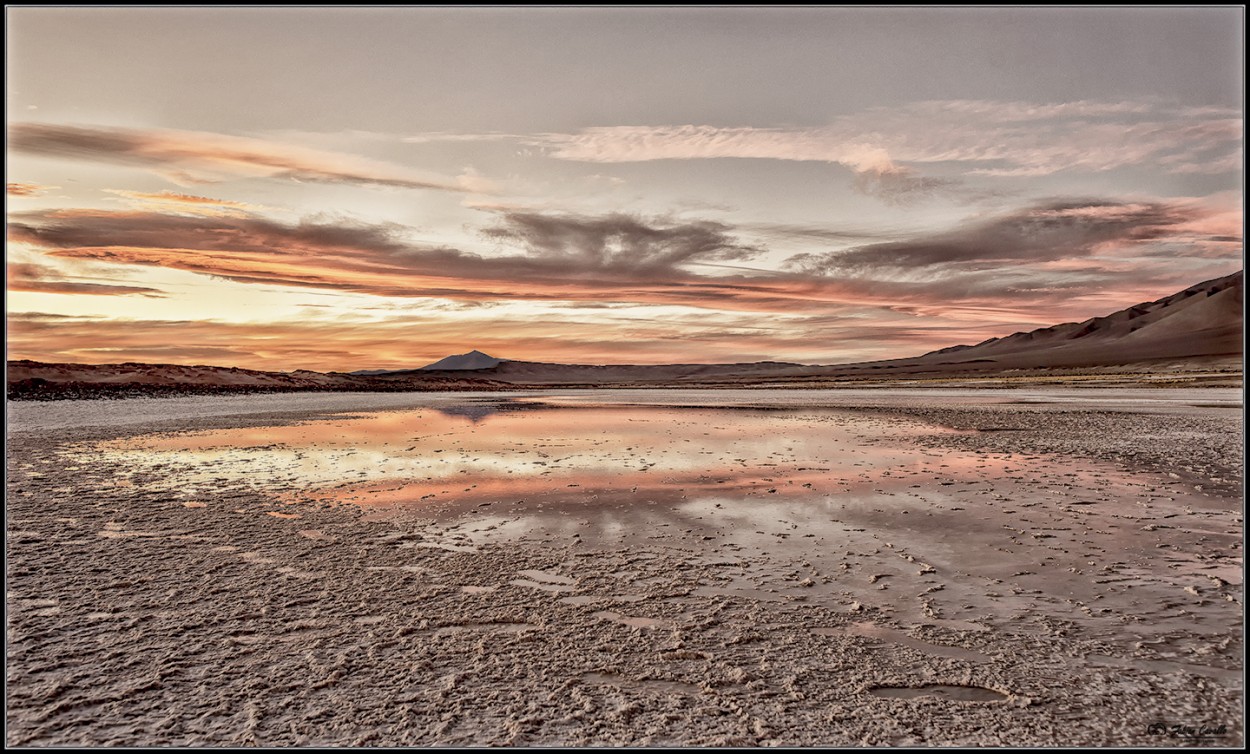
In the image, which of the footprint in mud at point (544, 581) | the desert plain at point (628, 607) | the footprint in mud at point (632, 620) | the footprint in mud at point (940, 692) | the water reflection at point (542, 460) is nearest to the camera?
the desert plain at point (628, 607)

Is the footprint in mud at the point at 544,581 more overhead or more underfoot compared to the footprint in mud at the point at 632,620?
more underfoot

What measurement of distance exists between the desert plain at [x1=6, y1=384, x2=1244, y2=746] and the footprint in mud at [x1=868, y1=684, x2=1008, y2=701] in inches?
1.0

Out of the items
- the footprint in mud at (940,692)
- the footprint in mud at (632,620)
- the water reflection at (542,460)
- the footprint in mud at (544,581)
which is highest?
the footprint in mud at (940,692)

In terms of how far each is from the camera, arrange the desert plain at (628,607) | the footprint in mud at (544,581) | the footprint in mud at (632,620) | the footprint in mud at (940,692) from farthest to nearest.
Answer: the footprint in mud at (544,581) < the footprint in mud at (632,620) < the footprint in mud at (940,692) < the desert plain at (628,607)

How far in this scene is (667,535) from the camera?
29.1 ft

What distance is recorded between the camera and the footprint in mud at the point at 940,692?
14.5 ft

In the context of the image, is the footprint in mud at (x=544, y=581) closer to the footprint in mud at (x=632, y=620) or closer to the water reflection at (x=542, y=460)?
the footprint in mud at (x=632, y=620)

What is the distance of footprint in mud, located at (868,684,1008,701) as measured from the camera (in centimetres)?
443

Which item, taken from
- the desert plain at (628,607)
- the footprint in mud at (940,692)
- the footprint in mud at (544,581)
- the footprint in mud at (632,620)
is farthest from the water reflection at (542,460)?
the footprint in mud at (940,692)

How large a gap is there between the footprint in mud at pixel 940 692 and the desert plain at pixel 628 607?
0.08 ft

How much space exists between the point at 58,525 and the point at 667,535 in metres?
8.58

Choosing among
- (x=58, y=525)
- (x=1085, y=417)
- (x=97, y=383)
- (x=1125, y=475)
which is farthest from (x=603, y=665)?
(x=97, y=383)

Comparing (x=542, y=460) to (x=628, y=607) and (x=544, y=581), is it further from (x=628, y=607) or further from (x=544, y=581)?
(x=628, y=607)

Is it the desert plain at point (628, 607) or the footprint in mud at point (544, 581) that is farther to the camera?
the footprint in mud at point (544, 581)
